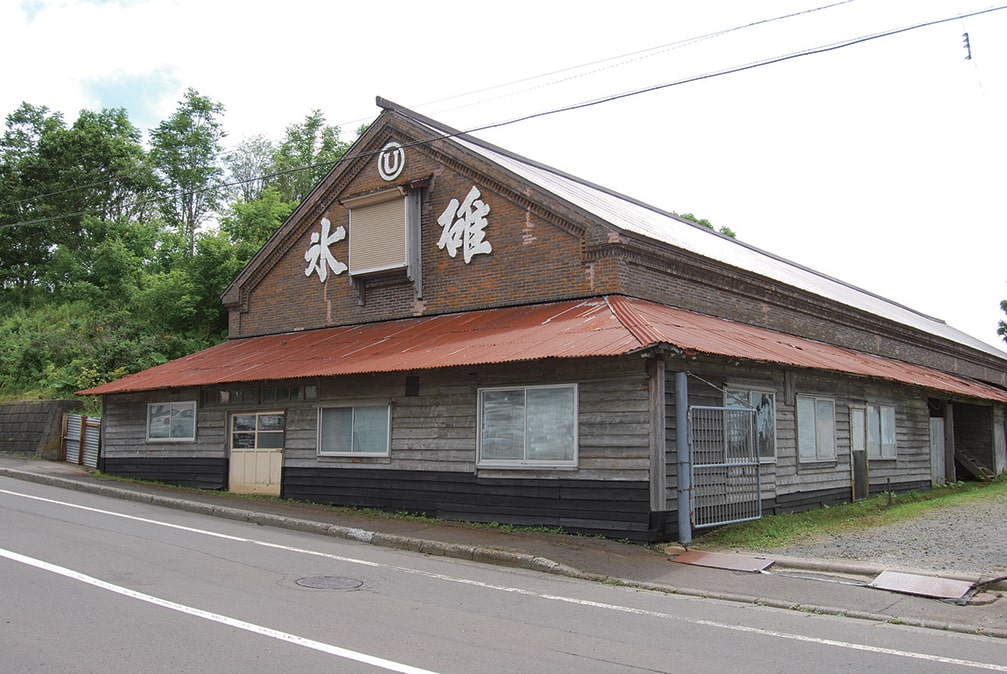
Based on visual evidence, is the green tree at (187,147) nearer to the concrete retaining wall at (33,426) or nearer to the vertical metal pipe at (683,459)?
the concrete retaining wall at (33,426)

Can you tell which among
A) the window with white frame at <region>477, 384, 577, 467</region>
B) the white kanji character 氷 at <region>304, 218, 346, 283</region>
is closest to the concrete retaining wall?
the white kanji character 氷 at <region>304, 218, 346, 283</region>

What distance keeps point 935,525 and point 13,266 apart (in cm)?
4366

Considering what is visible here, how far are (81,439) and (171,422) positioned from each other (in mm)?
5748

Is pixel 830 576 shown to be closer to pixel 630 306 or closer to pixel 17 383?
pixel 630 306

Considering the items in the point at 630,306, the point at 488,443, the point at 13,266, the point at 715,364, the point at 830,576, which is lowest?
the point at 830,576

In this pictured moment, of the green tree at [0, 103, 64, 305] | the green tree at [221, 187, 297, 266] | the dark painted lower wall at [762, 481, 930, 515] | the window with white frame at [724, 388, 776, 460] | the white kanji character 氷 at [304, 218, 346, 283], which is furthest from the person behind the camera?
the green tree at [0, 103, 64, 305]

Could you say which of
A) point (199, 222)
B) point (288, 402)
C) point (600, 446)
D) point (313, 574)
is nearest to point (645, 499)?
point (600, 446)

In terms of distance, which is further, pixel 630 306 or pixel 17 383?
pixel 17 383

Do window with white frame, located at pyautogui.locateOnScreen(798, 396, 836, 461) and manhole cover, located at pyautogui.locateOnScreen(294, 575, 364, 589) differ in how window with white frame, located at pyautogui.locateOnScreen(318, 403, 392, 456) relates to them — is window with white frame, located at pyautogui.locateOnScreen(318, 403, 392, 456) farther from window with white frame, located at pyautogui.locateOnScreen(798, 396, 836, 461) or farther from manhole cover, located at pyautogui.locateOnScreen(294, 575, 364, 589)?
window with white frame, located at pyautogui.locateOnScreen(798, 396, 836, 461)

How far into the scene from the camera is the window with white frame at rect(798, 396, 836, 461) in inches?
636

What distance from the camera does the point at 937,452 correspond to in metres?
22.8

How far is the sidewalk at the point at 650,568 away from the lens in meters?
8.35

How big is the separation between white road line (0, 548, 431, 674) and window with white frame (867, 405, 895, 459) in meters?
15.7

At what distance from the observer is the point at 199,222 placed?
52094mm
